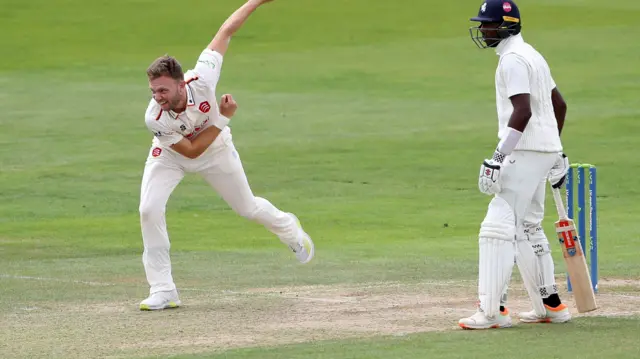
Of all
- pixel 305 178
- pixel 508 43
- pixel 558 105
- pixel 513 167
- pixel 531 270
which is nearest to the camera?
pixel 513 167

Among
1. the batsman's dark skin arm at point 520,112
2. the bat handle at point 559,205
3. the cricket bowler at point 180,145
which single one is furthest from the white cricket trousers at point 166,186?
the batsman's dark skin arm at point 520,112

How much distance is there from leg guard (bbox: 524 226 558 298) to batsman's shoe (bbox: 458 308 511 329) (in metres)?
0.35

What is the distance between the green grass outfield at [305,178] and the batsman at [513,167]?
0.24 m

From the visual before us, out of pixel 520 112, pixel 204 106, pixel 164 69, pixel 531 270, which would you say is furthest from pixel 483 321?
pixel 164 69

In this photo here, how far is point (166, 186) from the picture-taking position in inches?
364

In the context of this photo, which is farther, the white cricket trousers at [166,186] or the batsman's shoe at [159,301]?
the white cricket trousers at [166,186]

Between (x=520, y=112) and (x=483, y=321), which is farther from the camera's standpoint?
(x=483, y=321)

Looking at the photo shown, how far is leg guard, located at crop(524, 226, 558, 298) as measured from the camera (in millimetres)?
8320

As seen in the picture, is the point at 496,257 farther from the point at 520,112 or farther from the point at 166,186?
the point at 166,186

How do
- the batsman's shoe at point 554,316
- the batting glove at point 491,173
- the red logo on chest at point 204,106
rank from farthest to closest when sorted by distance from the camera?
the red logo on chest at point 204,106 < the batsman's shoe at point 554,316 < the batting glove at point 491,173

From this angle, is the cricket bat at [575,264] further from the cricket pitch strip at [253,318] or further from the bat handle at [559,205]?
the cricket pitch strip at [253,318]

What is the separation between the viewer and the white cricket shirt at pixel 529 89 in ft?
26.1

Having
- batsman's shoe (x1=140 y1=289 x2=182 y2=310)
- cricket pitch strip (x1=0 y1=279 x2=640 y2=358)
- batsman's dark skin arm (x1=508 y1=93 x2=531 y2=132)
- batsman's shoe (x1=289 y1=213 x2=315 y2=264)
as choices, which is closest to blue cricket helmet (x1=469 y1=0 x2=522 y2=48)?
batsman's dark skin arm (x1=508 y1=93 x2=531 y2=132)

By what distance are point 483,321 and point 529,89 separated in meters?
1.34
